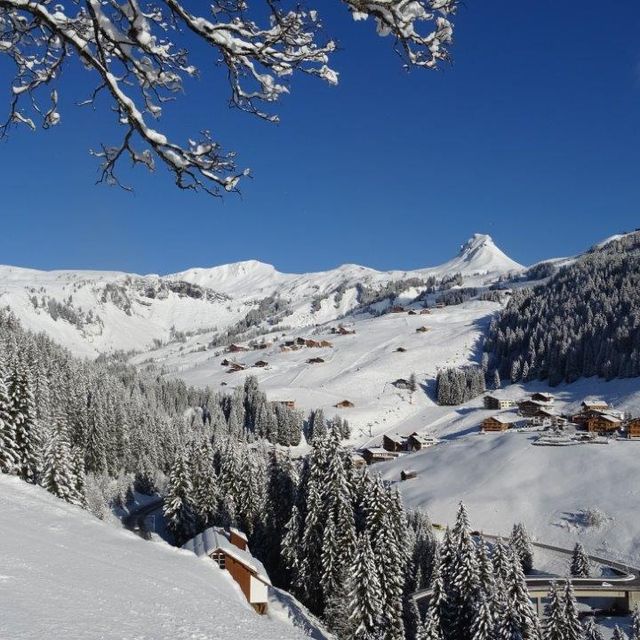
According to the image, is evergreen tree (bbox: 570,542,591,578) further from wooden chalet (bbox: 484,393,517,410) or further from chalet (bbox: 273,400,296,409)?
chalet (bbox: 273,400,296,409)

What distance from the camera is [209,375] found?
179000 mm

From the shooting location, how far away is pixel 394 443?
105 m

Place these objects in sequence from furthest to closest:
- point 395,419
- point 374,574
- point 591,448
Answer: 1. point 395,419
2. point 591,448
3. point 374,574

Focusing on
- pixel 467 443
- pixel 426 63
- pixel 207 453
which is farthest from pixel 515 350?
pixel 426 63

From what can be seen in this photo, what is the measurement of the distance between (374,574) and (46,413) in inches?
1804

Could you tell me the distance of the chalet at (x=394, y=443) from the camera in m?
105

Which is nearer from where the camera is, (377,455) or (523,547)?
(523,547)

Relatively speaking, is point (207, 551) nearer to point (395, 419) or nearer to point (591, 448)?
point (591, 448)

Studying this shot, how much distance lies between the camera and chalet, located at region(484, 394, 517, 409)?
4843 inches

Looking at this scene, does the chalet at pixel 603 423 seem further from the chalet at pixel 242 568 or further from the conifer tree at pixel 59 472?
the conifer tree at pixel 59 472

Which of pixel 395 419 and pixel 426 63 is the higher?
pixel 426 63

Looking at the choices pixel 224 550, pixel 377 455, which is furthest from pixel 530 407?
pixel 224 550

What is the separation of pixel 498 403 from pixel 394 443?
30630 millimetres

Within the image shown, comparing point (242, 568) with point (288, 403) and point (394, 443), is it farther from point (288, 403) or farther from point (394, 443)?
point (288, 403)
